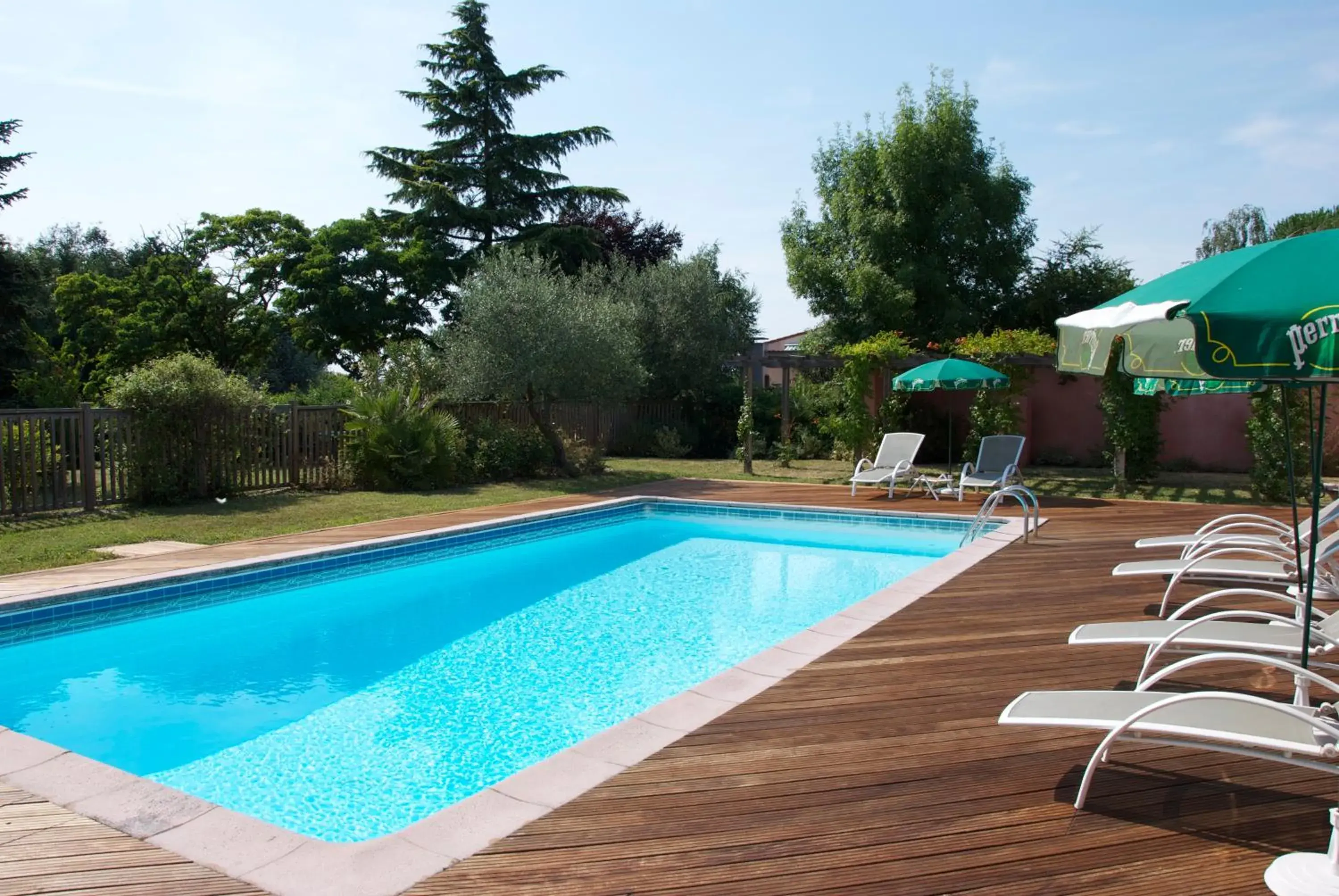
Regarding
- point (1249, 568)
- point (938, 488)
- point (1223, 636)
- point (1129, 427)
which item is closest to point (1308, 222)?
point (1129, 427)

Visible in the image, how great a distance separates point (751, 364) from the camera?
17.8 m

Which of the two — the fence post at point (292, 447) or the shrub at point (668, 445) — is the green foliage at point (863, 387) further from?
the fence post at point (292, 447)

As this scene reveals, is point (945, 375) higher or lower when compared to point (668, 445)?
higher

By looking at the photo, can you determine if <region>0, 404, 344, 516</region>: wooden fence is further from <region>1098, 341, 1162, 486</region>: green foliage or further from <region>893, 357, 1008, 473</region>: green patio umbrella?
<region>1098, 341, 1162, 486</region>: green foliage

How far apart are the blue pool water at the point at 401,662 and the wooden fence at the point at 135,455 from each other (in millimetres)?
4913

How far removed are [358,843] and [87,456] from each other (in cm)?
1057

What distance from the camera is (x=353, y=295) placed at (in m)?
26.4

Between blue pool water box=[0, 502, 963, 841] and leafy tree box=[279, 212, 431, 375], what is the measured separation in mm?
18345

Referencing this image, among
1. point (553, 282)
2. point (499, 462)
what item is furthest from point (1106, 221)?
point (499, 462)

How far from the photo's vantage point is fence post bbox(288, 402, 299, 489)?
14.1 metres

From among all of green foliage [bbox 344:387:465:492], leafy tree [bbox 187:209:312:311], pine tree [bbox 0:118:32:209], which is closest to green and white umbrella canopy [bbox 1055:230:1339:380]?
green foliage [bbox 344:387:465:492]

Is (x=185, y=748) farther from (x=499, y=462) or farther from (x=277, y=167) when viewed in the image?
(x=277, y=167)

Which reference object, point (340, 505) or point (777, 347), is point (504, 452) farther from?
point (777, 347)

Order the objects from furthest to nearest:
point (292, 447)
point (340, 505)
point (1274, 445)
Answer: point (292, 447)
point (340, 505)
point (1274, 445)
